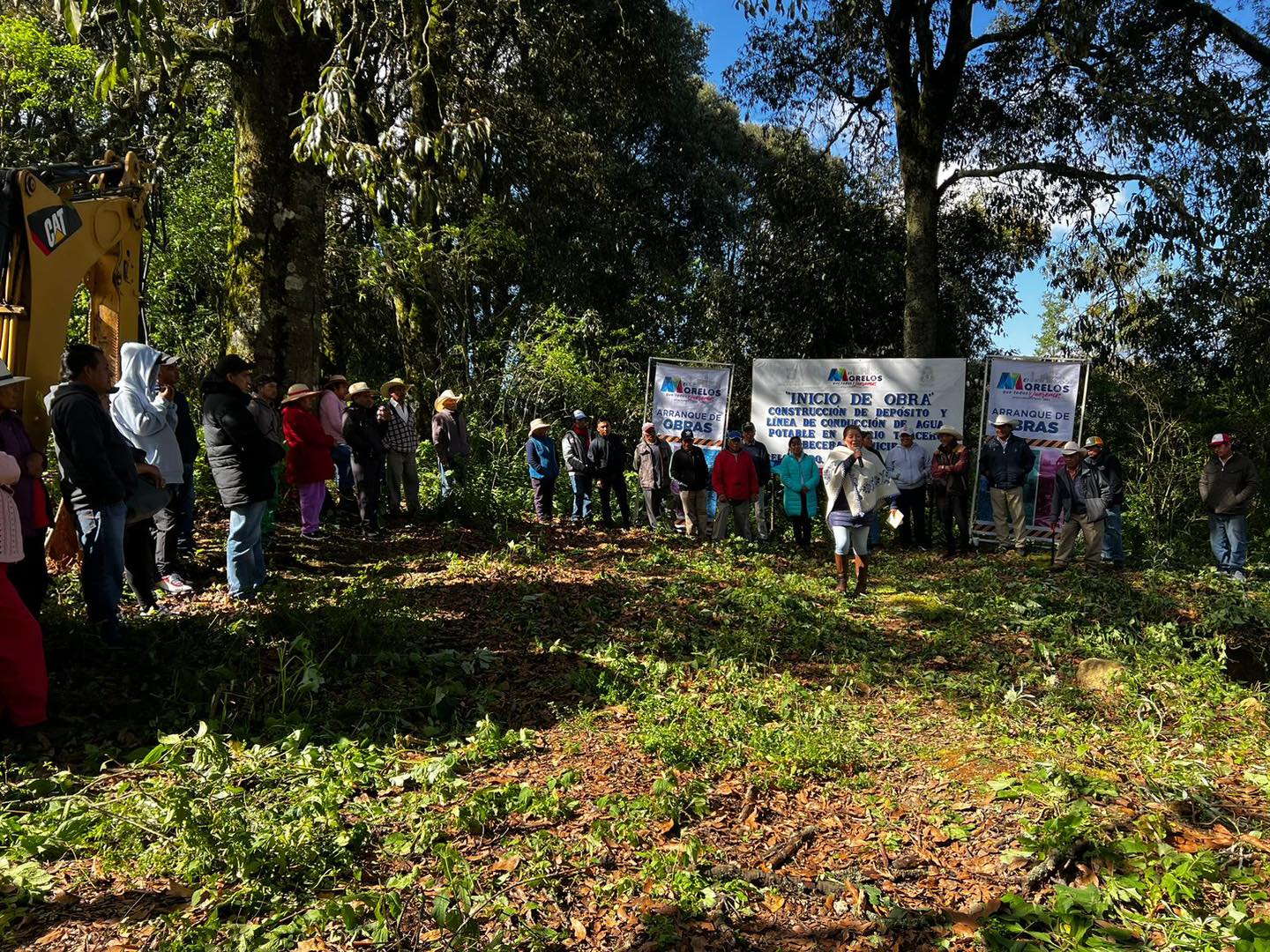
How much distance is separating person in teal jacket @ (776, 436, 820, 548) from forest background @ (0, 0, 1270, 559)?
382 cm

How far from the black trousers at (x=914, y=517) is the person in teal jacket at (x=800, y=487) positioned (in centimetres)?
129

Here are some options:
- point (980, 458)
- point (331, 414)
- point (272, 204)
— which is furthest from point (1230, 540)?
point (272, 204)

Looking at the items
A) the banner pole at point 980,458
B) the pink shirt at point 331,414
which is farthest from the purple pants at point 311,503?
the banner pole at point 980,458

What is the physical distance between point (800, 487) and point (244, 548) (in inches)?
291

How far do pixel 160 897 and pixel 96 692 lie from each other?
200 cm

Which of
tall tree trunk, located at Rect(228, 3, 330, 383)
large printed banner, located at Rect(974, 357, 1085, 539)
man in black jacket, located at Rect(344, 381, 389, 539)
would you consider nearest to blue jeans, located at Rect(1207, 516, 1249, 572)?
large printed banner, located at Rect(974, 357, 1085, 539)

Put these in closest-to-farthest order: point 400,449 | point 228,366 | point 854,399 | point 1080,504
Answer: point 228,366 → point 400,449 → point 1080,504 → point 854,399

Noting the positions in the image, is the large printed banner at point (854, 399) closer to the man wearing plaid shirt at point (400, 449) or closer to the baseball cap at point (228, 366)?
the man wearing plaid shirt at point (400, 449)

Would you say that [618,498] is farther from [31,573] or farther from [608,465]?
[31,573]

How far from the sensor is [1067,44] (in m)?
12.6

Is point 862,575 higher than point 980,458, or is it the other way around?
point 980,458

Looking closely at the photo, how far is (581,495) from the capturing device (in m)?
11.9

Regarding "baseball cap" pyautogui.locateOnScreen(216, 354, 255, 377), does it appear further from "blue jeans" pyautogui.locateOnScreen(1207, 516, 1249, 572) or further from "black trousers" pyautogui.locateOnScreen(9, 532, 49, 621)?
"blue jeans" pyautogui.locateOnScreen(1207, 516, 1249, 572)

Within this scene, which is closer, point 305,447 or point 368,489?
point 305,447
